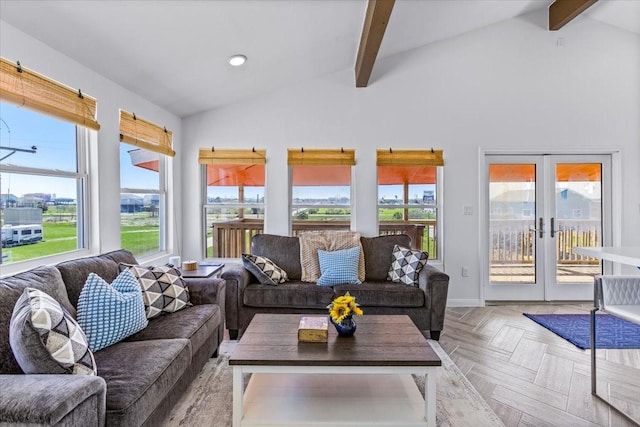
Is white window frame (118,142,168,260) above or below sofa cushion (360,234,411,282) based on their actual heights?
above

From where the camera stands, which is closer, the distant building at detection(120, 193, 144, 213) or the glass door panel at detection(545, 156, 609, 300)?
the distant building at detection(120, 193, 144, 213)

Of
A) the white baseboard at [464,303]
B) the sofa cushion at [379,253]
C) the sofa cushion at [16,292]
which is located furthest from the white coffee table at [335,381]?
the white baseboard at [464,303]

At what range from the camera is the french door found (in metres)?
4.47

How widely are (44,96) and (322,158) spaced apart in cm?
269

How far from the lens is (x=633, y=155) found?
4.35m

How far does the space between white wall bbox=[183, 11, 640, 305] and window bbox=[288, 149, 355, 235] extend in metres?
0.20

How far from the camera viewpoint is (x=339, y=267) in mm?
3547

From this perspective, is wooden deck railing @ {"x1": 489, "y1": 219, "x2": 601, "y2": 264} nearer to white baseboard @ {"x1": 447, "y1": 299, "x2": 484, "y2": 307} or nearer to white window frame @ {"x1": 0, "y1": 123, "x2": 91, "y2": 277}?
white baseboard @ {"x1": 447, "y1": 299, "x2": 484, "y2": 307}

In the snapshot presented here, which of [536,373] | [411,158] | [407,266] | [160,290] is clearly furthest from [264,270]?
[536,373]

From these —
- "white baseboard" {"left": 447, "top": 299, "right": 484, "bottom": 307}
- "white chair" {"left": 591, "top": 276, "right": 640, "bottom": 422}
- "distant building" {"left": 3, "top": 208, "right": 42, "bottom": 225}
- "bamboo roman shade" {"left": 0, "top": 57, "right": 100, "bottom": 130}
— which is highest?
"bamboo roman shade" {"left": 0, "top": 57, "right": 100, "bottom": 130}

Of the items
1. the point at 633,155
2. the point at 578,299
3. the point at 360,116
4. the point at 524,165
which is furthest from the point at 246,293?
the point at 633,155

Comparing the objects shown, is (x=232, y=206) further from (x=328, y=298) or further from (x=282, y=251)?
(x=328, y=298)

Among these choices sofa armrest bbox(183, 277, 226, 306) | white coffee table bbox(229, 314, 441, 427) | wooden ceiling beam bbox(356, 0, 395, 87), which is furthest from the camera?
sofa armrest bbox(183, 277, 226, 306)

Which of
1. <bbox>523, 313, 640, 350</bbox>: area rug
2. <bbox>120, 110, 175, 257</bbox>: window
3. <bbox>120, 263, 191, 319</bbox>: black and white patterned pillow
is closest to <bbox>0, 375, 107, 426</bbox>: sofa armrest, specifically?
<bbox>120, 263, 191, 319</bbox>: black and white patterned pillow
